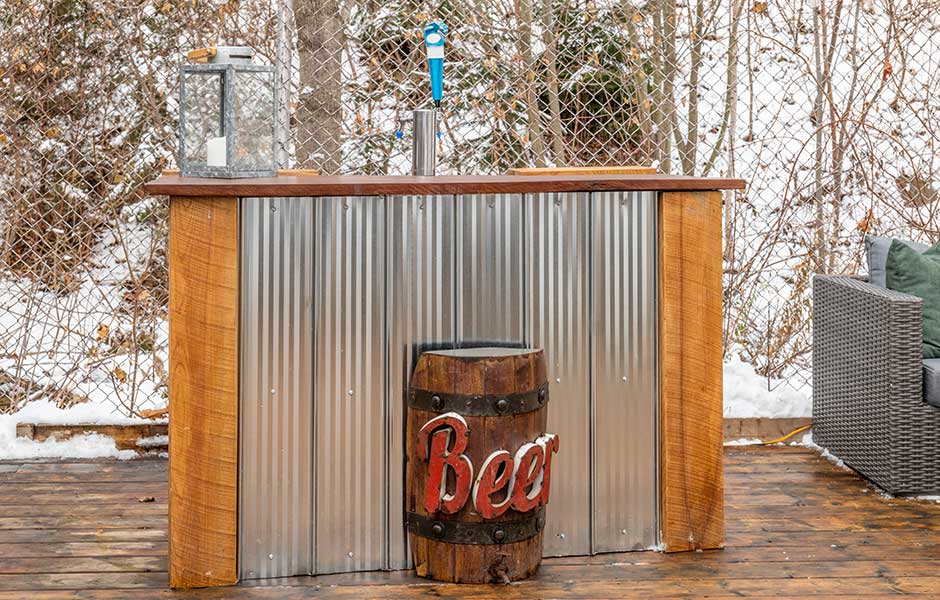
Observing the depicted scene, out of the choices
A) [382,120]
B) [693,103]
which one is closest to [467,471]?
[693,103]

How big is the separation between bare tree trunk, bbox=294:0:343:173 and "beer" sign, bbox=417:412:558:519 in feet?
6.20

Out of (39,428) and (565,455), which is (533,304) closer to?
(565,455)

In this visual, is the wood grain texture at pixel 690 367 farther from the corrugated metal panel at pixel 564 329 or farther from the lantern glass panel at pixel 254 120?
the lantern glass panel at pixel 254 120

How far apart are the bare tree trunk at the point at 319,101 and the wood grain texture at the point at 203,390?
1652mm

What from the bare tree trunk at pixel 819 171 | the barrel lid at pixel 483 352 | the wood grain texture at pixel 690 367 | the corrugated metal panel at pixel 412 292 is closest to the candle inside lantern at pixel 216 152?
the corrugated metal panel at pixel 412 292

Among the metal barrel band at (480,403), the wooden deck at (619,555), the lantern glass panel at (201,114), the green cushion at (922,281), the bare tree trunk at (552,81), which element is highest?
the bare tree trunk at (552,81)

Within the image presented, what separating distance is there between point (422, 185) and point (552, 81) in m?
1.82

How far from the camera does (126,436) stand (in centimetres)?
412

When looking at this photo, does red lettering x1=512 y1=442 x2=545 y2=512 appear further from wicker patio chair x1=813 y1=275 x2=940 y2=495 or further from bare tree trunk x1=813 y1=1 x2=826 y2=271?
bare tree trunk x1=813 y1=1 x2=826 y2=271

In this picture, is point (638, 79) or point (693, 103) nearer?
point (693, 103)

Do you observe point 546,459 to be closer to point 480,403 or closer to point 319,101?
point 480,403

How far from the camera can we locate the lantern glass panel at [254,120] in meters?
2.93

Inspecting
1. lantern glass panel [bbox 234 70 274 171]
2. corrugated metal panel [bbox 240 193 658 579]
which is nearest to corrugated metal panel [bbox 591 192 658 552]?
corrugated metal panel [bbox 240 193 658 579]

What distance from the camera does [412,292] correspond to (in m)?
2.83
